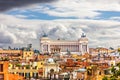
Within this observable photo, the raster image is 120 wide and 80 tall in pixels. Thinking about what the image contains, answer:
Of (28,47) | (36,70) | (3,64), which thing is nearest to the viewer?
(3,64)

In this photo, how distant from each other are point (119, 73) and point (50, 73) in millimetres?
48694

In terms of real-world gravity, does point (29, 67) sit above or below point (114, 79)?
below

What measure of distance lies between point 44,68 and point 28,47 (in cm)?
8432

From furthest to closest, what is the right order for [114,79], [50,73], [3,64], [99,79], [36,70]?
1. [36,70]
2. [50,73]
3. [99,79]
4. [3,64]
5. [114,79]

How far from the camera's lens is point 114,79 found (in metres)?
28.7

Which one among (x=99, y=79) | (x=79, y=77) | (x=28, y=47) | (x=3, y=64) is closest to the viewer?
(x=3, y=64)

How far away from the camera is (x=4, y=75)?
122ft

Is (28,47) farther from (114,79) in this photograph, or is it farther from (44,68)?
(114,79)

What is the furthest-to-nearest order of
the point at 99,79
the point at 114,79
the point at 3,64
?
the point at 99,79 < the point at 3,64 < the point at 114,79

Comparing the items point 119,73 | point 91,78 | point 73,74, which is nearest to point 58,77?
point 73,74

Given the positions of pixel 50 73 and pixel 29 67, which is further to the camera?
pixel 29 67

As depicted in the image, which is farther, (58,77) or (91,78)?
(58,77)

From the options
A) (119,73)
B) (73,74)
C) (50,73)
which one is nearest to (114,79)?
(119,73)

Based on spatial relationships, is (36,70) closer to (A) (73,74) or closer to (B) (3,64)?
(A) (73,74)
